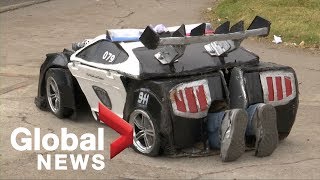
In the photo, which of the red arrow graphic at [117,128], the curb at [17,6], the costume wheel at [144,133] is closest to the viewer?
the costume wheel at [144,133]

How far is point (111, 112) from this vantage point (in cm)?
761

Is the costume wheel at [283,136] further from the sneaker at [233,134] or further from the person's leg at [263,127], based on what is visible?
the sneaker at [233,134]

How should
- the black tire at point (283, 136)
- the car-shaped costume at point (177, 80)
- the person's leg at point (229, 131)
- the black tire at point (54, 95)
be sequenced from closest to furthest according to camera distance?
the person's leg at point (229, 131), the car-shaped costume at point (177, 80), the black tire at point (283, 136), the black tire at point (54, 95)

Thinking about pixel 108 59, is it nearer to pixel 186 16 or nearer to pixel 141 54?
pixel 141 54

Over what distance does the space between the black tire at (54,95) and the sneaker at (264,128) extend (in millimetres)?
2855

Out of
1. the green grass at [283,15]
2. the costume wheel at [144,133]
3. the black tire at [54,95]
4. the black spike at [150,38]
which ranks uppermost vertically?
the black spike at [150,38]

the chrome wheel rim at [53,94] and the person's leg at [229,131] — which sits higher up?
the person's leg at [229,131]

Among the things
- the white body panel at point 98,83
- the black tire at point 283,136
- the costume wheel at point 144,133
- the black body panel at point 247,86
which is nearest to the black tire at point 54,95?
the white body panel at point 98,83

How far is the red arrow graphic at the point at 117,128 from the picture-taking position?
7.02m

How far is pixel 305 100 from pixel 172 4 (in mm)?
13473

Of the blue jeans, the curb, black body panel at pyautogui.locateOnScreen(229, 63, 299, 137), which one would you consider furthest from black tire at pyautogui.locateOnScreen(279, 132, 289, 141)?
the curb

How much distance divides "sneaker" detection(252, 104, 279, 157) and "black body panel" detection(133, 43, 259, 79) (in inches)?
31.7

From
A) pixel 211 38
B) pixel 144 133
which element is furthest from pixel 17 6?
pixel 211 38

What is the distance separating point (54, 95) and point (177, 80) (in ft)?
8.49
